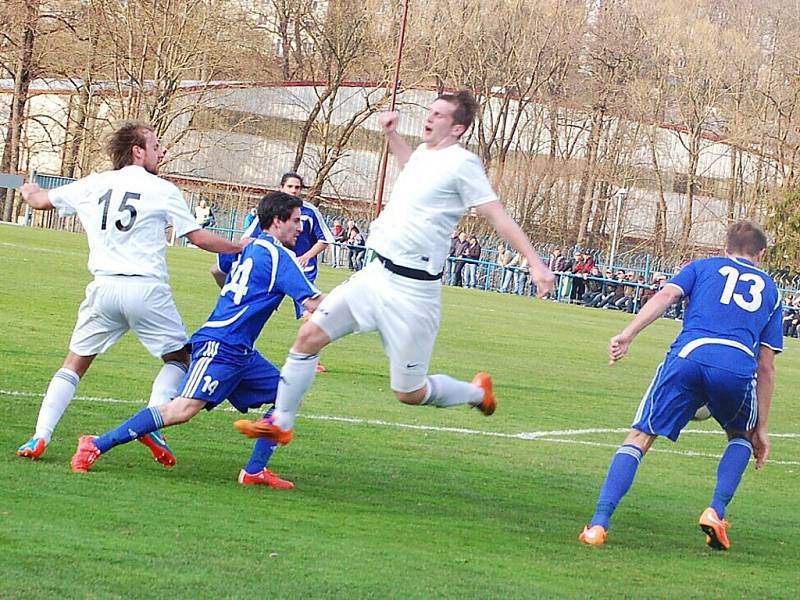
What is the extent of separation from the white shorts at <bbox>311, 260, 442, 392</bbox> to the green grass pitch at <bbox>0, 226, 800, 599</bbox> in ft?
3.02

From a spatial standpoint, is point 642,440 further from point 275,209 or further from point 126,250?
point 126,250

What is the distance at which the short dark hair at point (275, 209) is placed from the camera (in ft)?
25.4

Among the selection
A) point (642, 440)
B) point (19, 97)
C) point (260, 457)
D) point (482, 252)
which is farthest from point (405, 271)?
point (19, 97)

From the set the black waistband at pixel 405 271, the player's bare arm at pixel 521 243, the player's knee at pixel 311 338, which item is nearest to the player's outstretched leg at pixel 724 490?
the player's bare arm at pixel 521 243

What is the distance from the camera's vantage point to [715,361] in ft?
23.9

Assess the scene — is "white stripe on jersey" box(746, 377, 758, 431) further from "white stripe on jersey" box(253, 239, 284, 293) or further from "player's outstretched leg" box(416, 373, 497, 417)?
"white stripe on jersey" box(253, 239, 284, 293)

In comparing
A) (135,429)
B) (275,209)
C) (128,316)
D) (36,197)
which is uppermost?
(275,209)

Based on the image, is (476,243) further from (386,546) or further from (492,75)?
(386,546)

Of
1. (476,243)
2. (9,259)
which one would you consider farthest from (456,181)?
(476,243)

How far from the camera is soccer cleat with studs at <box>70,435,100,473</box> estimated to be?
23.9 feet

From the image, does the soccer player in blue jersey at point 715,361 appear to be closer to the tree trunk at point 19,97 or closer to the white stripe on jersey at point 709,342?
the white stripe on jersey at point 709,342

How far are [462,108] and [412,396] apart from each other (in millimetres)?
1615

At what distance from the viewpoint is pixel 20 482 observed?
680 centimetres

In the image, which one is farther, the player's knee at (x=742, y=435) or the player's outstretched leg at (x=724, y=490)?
the player's knee at (x=742, y=435)
